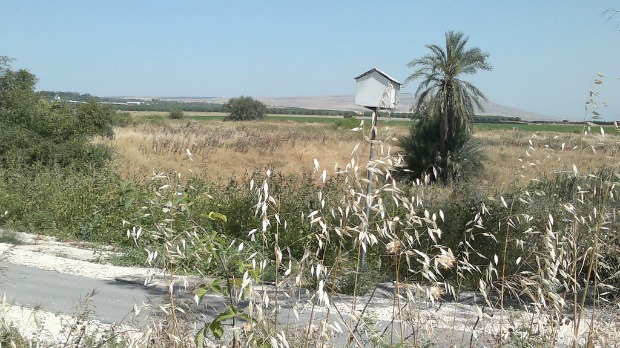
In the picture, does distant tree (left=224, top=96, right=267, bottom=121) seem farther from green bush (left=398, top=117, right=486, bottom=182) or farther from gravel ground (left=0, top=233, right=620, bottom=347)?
gravel ground (left=0, top=233, right=620, bottom=347)

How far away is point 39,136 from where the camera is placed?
725 inches

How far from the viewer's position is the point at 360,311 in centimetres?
436

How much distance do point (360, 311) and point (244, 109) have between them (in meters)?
91.3

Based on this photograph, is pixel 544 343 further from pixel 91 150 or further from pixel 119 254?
pixel 91 150

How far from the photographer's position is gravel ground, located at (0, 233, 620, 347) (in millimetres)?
3293

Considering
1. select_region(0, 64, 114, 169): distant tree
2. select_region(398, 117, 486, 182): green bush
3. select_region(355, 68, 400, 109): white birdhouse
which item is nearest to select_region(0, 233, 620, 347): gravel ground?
select_region(355, 68, 400, 109): white birdhouse

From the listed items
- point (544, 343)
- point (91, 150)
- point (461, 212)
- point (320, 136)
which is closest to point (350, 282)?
point (461, 212)

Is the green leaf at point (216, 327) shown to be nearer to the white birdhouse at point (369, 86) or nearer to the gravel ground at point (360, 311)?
the gravel ground at point (360, 311)

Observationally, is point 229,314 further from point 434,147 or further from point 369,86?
point 434,147

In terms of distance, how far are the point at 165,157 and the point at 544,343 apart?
3143cm

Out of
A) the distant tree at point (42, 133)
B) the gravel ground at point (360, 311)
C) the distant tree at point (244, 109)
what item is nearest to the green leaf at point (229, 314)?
the gravel ground at point (360, 311)

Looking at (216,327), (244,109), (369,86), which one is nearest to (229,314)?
(216,327)

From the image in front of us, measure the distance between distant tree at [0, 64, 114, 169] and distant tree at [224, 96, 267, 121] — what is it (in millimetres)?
71777

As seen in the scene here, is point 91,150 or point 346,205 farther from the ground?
point 346,205
